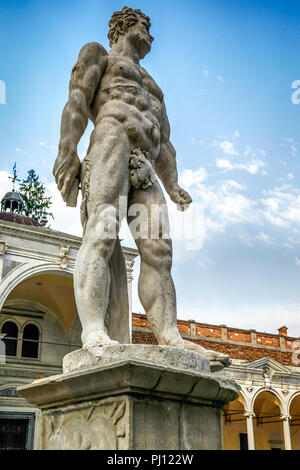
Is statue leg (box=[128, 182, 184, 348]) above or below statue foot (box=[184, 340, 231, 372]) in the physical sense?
above

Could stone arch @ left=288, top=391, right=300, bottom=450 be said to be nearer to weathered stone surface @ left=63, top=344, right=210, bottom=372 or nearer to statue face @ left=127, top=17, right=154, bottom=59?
statue face @ left=127, top=17, right=154, bottom=59

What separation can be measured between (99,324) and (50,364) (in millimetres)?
18301

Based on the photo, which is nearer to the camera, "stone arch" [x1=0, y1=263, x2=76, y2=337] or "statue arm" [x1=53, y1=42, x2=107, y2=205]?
"statue arm" [x1=53, y1=42, x2=107, y2=205]

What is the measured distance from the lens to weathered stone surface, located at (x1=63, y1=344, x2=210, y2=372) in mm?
2871

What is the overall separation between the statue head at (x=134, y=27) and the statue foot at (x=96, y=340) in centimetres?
221

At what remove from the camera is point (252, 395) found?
2297 centimetres

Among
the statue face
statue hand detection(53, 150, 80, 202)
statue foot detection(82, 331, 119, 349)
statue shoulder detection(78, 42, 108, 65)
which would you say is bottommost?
statue foot detection(82, 331, 119, 349)

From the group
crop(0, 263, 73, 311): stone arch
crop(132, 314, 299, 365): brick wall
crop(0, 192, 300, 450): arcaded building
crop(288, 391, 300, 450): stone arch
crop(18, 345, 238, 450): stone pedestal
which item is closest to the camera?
crop(18, 345, 238, 450): stone pedestal

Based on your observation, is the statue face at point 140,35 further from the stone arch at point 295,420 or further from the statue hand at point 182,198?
the stone arch at point 295,420

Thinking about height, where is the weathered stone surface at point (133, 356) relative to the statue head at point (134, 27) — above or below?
below

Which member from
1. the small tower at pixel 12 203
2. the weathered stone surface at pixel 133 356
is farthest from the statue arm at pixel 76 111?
the small tower at pixel 12 203

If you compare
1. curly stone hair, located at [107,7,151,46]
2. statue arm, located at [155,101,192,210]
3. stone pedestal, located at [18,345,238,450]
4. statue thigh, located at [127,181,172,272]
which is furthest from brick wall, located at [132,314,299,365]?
stone pedestal, located at [18,345,238,450]

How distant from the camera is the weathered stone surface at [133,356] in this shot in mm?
2871

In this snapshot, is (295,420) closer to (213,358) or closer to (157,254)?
(213,358)
